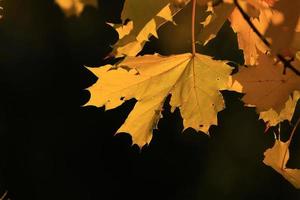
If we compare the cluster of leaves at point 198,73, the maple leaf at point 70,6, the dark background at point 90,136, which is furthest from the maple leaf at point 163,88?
the dark background at point 90,136

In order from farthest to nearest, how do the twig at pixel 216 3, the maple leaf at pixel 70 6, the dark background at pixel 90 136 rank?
the dark background at pixel 90 136, the maple leaf at pixel 70 6, the twig at pixel 216 3

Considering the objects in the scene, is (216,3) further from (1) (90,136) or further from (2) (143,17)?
(1) (90,136)

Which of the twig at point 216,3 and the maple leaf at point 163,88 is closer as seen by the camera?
the twig at point 216,3

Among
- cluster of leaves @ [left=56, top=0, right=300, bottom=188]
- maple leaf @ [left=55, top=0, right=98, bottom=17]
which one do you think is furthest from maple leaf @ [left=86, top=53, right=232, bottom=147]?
maple leaf @ [left=55, top=0, right=98, bottom=17]

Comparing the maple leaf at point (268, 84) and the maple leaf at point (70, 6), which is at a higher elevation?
the maple leaf at point (70, 6)

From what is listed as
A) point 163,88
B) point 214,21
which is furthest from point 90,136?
point 214,21

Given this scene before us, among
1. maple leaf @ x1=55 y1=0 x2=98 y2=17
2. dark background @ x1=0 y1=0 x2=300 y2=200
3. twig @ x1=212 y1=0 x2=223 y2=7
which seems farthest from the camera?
dark background @ x1=0 y1=0 x2=300 y2=200

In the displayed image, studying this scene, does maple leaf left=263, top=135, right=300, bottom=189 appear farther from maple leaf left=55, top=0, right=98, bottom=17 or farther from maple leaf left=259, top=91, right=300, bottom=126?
maple leaf left=55, top=0, right=98, bottom=17

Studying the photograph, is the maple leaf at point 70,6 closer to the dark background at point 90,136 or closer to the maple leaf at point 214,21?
the maple leaf at point 214,21
